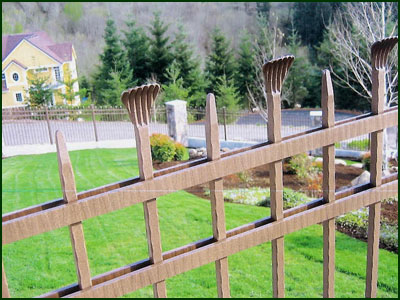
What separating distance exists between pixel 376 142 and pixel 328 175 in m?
0.14

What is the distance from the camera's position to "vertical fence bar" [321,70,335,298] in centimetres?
86

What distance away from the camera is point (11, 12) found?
15766 mm

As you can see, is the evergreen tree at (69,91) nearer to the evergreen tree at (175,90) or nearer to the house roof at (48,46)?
the house roof at (48,46)

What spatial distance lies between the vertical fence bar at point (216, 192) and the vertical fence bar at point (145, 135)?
11 centimetres

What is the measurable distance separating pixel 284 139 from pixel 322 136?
82 millimetres

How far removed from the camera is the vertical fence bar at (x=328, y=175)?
86 cm

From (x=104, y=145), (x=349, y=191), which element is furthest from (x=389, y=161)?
(x=349, y=191)

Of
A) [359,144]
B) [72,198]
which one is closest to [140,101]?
[72,198]

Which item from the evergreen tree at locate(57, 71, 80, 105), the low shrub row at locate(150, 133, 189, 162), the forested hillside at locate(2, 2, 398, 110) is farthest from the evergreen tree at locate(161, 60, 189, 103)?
the low shrub row at locate(150, 133, 189, 162)

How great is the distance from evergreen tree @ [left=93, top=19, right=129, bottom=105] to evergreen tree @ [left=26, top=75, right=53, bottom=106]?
56.2 inches

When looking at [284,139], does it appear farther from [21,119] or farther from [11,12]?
[11,12]

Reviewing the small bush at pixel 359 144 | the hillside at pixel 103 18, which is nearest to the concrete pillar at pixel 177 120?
the small bush at pixel 359 144

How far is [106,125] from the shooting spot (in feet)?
33.4

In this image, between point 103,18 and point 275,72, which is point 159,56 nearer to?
point 103,18
